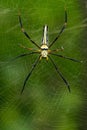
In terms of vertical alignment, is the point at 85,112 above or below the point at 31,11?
below

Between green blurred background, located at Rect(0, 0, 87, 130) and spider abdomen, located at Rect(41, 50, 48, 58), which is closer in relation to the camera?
spider abdomen, located at Rect(41, 50, 48, 58)

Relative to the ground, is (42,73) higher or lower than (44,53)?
lower

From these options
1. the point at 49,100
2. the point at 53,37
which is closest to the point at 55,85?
the point at 49,100

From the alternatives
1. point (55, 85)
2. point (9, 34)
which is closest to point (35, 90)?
point (55, 85)

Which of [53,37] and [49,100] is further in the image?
[49,100]

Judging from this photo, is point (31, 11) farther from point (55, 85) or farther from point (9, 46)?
point (55, 85)

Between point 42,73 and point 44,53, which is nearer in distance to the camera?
point 44,53

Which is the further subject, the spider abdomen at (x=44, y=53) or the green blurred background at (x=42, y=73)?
the green blurred background at (x=42, y=73)

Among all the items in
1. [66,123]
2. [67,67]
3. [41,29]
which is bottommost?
[66,123]
